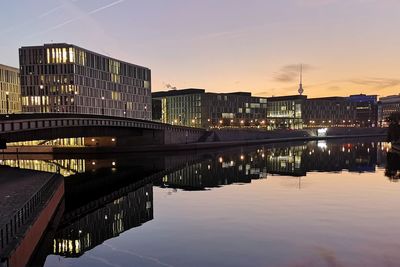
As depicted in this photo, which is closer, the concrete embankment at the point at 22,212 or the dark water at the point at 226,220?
the concrete embankment at the point at 22,212

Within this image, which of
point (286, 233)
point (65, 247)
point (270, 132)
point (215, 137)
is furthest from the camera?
point (270, 132)

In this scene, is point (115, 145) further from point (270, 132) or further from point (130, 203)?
point (270, 132)

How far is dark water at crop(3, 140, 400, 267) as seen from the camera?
24.6m

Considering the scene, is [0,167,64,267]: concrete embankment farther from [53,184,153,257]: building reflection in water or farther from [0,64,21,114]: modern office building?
[0,64,21,114]: modern office building

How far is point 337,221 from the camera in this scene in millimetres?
32812

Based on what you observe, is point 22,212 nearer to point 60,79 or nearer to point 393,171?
point 393,171

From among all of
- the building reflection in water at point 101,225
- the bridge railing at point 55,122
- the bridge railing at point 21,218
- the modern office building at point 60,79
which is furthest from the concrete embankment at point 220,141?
the bridge railing at point 21,218

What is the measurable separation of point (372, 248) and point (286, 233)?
610 centimetres

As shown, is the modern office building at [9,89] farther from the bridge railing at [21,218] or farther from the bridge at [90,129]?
the bridge railing at [21,218]

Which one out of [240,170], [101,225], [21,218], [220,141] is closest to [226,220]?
[101,225]

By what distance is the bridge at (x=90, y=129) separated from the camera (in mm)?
55688

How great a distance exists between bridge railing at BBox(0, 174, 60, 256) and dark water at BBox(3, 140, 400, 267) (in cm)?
265

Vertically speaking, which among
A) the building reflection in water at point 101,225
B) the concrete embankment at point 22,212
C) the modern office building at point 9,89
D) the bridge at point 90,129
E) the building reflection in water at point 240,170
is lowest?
the building reflection in water at point 240,170

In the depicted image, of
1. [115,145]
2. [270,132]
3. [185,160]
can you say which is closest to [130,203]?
[185,160]
